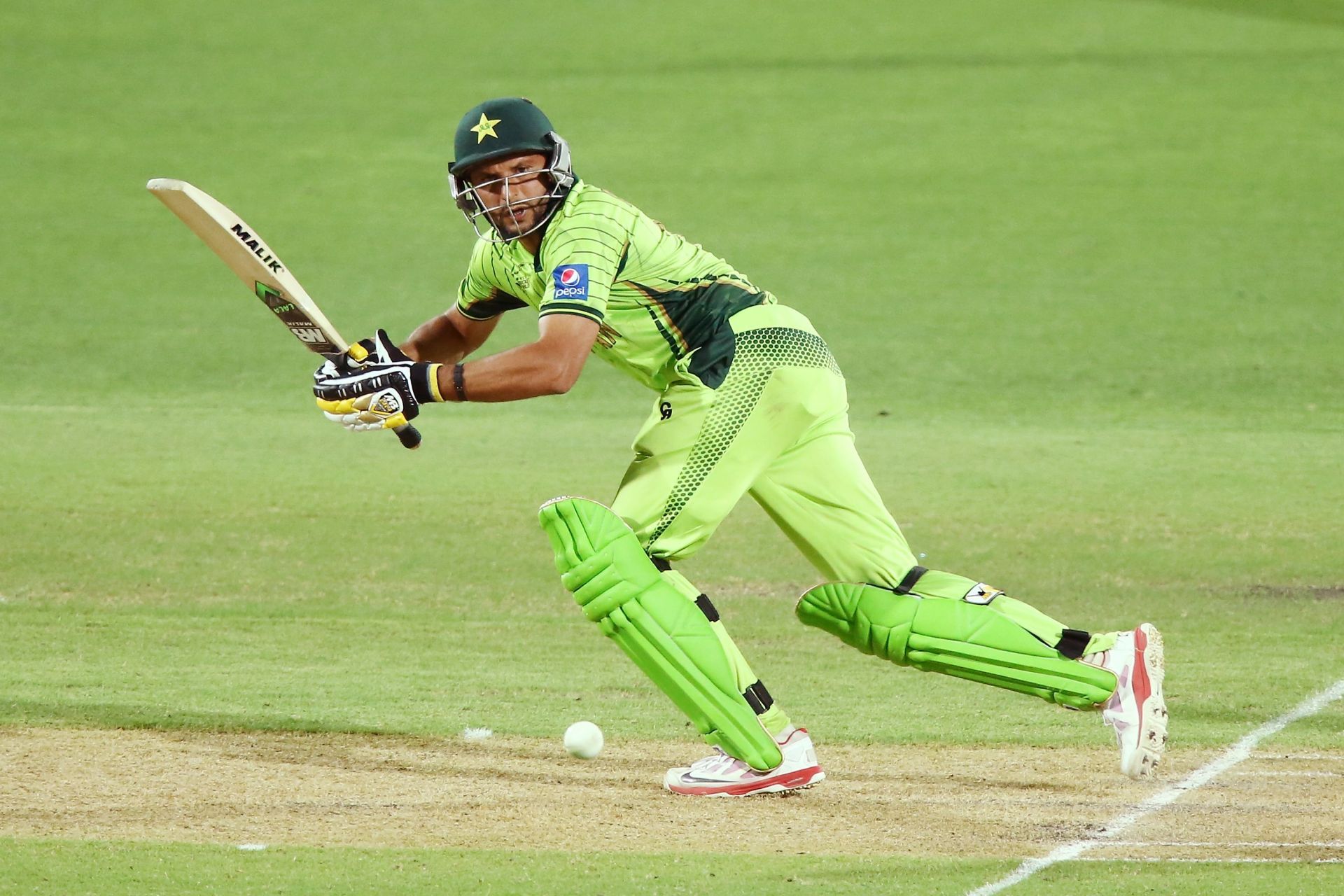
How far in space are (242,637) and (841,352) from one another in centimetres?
832

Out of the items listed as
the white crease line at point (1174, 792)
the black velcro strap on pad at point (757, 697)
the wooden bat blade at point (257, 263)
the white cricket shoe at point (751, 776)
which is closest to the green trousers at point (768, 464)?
the black velcro strap on pad at point (757, 697)

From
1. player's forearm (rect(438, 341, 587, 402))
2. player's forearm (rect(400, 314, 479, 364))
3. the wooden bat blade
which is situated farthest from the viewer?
player's forearm (rect(400, 314, 479, 364))

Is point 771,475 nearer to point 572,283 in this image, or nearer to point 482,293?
point 572,283

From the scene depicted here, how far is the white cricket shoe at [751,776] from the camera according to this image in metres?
4.82

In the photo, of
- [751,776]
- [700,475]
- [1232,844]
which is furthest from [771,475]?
[1232,844]

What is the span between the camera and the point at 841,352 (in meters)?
14.7

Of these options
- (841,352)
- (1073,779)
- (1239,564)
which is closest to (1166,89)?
(841,352)

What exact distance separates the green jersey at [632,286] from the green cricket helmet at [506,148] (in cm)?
6

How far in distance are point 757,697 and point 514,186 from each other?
1.58 metres

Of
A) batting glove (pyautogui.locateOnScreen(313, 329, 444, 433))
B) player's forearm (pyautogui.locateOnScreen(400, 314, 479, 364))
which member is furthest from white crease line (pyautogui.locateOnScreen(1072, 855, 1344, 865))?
player's forearm (pyautogui.locateOnScreen(400, 314, 479, 364))

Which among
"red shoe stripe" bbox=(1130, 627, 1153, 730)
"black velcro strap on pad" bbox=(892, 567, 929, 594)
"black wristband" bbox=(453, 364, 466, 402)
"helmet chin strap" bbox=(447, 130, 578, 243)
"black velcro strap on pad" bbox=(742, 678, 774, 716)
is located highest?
"helmet chin strap" bbox=(447, 130, 578, 243)

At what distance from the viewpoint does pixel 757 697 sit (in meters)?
4.85

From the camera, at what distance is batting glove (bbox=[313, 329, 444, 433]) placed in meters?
4.63

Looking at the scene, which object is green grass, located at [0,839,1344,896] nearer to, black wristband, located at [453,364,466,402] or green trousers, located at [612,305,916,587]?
green trousers, located at [612,305,916,587]
